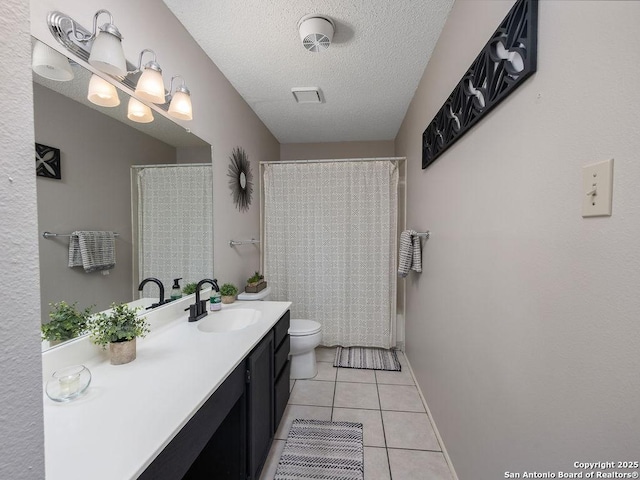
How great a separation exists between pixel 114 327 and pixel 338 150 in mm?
3151

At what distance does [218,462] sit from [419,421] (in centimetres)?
130

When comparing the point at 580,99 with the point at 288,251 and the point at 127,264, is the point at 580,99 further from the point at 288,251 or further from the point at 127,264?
the point at 288,251

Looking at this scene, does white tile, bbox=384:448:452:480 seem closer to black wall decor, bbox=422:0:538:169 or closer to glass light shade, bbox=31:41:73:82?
black wall decor, bbox=422:0:538:169

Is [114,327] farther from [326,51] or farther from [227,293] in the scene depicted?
[326,51]

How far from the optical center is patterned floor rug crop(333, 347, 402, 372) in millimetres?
2555

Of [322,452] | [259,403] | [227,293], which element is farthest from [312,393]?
[227,293]

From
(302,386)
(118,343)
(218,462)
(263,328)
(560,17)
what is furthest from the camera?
(302,386)

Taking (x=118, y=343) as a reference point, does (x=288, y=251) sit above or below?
above

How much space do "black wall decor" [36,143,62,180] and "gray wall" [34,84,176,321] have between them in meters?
0.02

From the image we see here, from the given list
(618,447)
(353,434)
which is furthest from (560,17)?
(353,434)

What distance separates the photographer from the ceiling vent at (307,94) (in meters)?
2.26

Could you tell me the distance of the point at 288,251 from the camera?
293cm

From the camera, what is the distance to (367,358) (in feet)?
8.90

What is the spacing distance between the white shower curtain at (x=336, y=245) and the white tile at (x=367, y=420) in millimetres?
936
